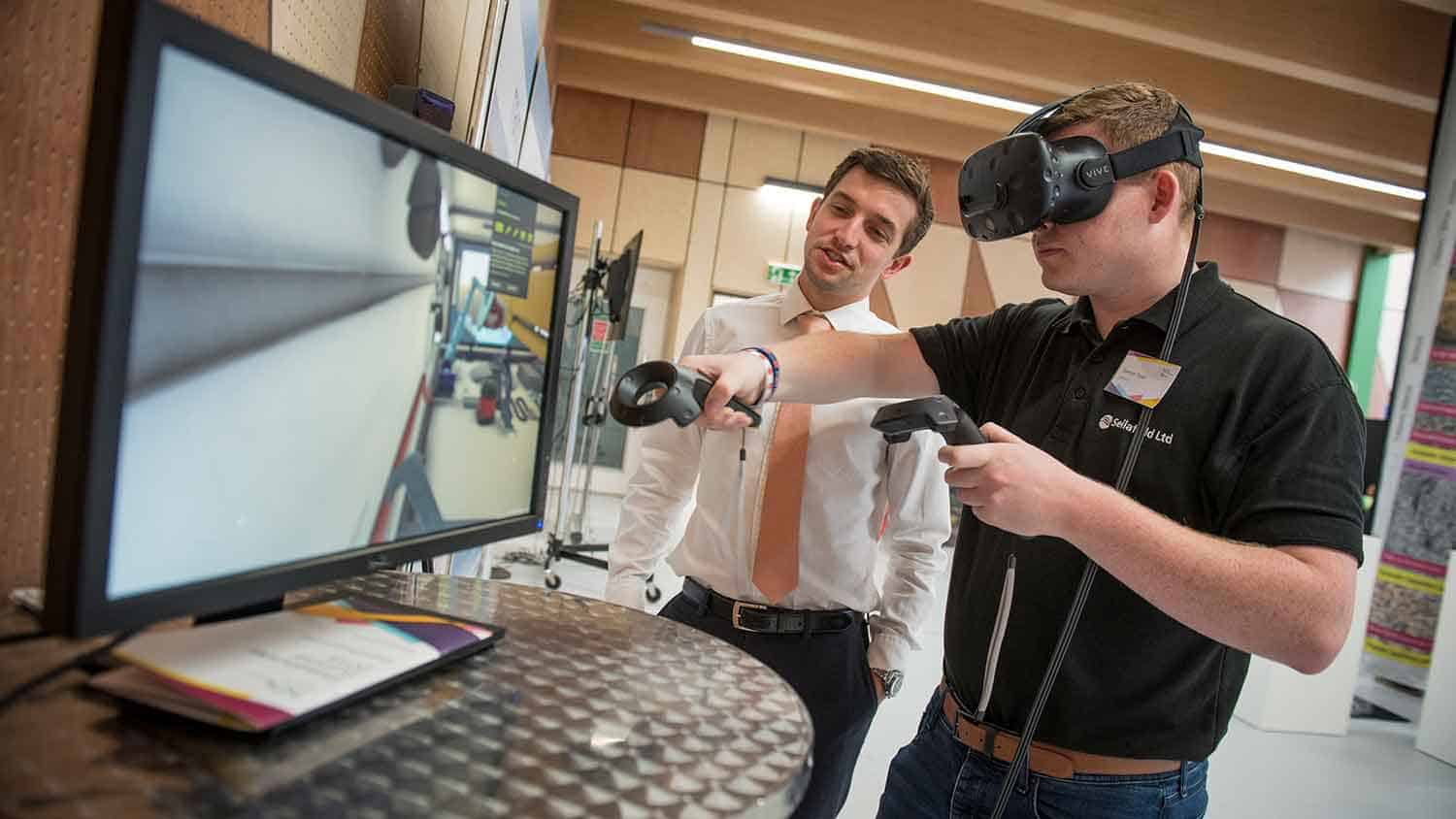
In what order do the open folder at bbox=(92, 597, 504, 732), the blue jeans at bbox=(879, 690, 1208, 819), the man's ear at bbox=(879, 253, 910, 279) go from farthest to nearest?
the man's ear at bbox=(879, 253, 910, 279) → the blue jeans at bbox=(879, 690, 1208, 819) → the open folder at bbox=(92, 597, 504, 732)

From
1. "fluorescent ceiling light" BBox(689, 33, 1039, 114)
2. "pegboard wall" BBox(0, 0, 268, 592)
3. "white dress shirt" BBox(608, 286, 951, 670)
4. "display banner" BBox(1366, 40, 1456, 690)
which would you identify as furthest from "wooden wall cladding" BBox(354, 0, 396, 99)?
"display banner" BBox(1366, 40, 1456, 690)

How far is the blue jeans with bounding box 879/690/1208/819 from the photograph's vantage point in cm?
Result: 111

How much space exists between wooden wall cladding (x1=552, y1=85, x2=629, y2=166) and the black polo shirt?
7.24 metres

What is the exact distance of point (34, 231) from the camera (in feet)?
2.19

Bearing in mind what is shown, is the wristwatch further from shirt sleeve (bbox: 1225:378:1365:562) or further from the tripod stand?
the tripod stand

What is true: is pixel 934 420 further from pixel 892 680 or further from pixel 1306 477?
pixel 892 680

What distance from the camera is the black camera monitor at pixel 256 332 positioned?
0.42 metres

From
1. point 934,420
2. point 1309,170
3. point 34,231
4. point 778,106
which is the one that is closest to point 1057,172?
point 934,420

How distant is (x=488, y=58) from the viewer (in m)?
1.59

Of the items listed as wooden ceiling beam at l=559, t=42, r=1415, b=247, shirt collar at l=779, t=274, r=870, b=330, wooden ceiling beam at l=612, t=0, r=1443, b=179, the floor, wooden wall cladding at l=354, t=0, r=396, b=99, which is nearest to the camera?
wooden wall cladding at l=354, t=0, r=396, b=99

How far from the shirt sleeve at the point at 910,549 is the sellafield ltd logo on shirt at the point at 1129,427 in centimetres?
49

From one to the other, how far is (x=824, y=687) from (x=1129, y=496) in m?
0.72

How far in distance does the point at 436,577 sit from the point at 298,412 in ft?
1.56

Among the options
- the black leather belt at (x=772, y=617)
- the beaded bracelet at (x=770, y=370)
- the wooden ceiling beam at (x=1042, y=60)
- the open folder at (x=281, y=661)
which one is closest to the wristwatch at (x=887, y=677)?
the black leather belt at (x=772, y=617)
